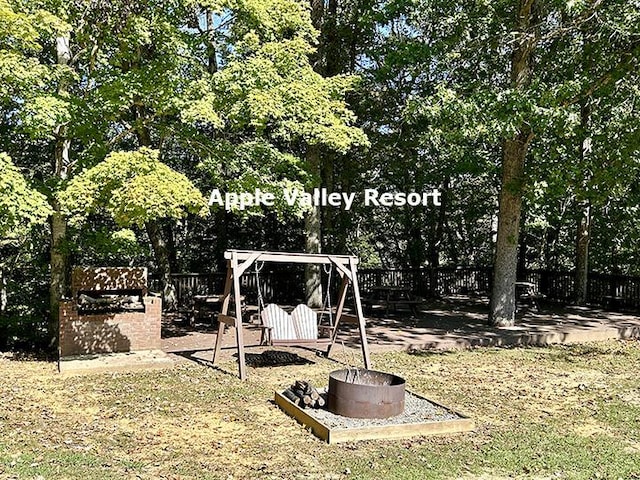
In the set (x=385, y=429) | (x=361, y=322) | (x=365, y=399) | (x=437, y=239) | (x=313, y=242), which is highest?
(x=437, y=239)

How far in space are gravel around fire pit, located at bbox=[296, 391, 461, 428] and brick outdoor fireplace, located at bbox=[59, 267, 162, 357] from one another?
3952mm

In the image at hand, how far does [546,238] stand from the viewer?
18781 mm

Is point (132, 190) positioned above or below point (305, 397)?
above

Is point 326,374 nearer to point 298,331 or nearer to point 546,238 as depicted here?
point 298,331

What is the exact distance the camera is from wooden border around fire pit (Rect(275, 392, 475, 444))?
5102 mm

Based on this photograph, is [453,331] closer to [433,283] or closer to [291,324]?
[291,324]

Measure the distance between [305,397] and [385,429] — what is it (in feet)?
3.16

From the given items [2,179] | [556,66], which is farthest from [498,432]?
[556,66]

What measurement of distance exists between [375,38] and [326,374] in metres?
10.1

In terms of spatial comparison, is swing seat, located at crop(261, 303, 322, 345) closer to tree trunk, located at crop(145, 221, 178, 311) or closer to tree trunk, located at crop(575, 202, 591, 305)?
tree trunk, located at crop(145, 221, 178, 311)

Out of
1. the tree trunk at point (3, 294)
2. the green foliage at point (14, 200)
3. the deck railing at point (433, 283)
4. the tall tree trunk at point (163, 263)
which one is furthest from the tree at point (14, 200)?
the deck railing at point (433, 283)

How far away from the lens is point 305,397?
5.84 meters

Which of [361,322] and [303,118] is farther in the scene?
[303,118]

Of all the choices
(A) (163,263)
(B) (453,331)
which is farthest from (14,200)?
(B) (453,331)
